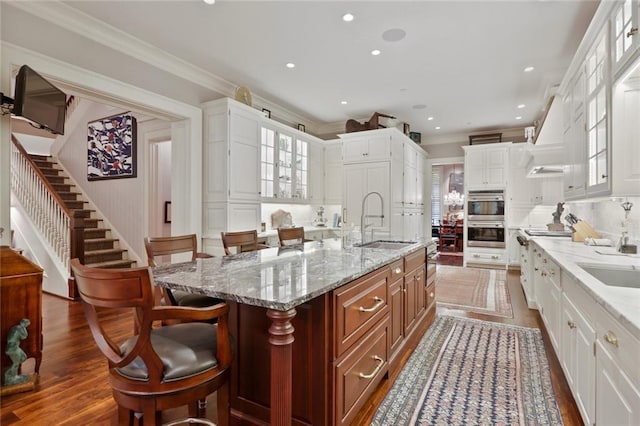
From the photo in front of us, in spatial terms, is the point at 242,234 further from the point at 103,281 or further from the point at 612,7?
the point at 612,7

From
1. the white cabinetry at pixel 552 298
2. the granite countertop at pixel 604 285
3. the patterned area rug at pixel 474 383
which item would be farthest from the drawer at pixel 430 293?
the granite countertop at pixel 604 285

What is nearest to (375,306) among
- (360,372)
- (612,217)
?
(360,372)

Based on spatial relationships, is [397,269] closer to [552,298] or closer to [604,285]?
[604,285]

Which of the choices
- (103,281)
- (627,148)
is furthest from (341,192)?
(103,281)

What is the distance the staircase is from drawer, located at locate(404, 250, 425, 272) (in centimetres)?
472

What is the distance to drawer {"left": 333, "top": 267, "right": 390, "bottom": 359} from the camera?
156 centimetres

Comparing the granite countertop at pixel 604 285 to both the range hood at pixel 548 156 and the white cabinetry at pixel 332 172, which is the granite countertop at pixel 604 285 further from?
the white cabinetry at pixel 332 172

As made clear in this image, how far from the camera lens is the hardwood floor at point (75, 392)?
1.87 metres

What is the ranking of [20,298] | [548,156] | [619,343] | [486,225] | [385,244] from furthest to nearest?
[486,225]
[548,156]
[385,244]
[20,298]
[619,343]

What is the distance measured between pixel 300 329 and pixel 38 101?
273 centimetres

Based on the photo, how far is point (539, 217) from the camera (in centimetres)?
650

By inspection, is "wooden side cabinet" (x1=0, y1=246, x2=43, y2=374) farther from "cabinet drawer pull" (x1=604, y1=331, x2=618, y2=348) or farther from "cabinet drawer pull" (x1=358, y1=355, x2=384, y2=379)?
"cabinet drawer pull" (x1=604, y1=331, x2=618, y2=348)

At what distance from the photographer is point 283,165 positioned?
5.26 metres

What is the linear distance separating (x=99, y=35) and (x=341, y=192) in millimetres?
4323
